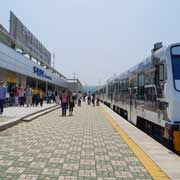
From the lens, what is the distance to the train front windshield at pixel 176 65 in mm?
9320

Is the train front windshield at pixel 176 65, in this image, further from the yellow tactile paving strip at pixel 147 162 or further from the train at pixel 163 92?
the yellow tactile paving strip at pixel 147 162

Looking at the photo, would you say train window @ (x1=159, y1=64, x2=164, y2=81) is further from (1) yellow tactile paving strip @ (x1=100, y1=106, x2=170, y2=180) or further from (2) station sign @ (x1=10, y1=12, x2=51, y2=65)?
(2) station sign @ (x1=10, y1=12, x2=51, y2=65)

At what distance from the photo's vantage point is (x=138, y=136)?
38.2 feet

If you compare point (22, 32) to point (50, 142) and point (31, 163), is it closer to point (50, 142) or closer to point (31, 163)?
point (50, 142)

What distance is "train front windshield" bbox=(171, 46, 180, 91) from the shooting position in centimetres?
932

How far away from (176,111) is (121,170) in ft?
9.95

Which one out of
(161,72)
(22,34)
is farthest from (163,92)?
(22,34)

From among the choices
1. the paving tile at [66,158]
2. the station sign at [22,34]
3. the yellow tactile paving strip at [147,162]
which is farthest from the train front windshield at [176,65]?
the station sign at [22,34]

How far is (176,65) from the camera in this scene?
9539 mm

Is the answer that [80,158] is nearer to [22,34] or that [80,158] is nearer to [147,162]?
[147,162]

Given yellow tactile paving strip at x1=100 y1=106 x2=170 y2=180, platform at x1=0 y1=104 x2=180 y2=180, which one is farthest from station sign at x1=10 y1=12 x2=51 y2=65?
yellow tactile paving strip at x1=100 y1=106 x2=170 y2=180

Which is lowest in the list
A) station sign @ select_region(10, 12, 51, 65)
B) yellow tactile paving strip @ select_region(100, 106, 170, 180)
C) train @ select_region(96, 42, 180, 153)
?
yellow tactile paving strip @ select_region(100, 106, 170, 180)

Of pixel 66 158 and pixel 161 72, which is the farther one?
pixel 161 72

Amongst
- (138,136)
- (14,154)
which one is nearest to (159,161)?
(14,154)
